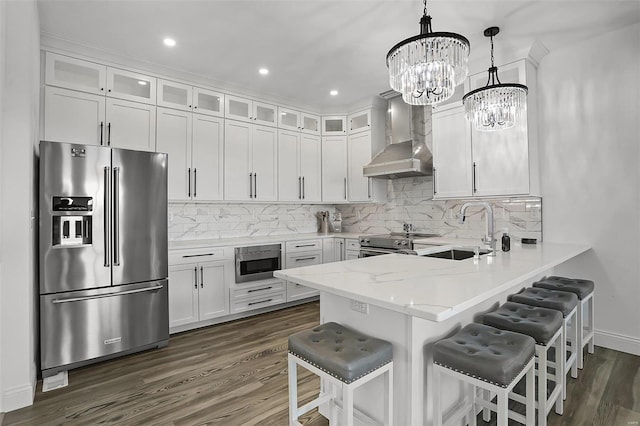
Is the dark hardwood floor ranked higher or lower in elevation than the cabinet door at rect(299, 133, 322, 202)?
lower

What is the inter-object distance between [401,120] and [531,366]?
3594 millimetres

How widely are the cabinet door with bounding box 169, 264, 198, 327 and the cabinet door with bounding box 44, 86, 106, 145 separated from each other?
4.83ft

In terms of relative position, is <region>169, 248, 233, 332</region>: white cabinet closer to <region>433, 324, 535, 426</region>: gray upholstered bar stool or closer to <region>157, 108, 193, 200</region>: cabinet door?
<region>157, 108, 193, 200</region>: cabinet door

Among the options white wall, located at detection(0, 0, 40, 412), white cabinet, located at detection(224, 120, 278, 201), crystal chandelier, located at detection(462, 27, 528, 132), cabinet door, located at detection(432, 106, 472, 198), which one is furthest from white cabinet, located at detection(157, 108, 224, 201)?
crystal chandelier, located at detection(462, 27, 528, 132)

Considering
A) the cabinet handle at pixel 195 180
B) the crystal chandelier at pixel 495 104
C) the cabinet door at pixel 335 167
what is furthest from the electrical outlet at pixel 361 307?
the cabinet door at pixel 335 167

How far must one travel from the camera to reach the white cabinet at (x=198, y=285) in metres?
3.33

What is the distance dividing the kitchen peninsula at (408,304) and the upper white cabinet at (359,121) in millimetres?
3173

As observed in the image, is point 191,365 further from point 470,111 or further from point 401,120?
point 401,120

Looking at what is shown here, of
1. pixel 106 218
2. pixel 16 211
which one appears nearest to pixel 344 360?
pixel 16 211

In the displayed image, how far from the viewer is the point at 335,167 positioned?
16.4ft

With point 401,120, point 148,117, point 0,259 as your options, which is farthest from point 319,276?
point 401,120

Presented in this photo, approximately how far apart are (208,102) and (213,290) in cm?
221

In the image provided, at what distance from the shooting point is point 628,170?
9.23ft

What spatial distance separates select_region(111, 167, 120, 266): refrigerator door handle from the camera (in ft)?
9.02
